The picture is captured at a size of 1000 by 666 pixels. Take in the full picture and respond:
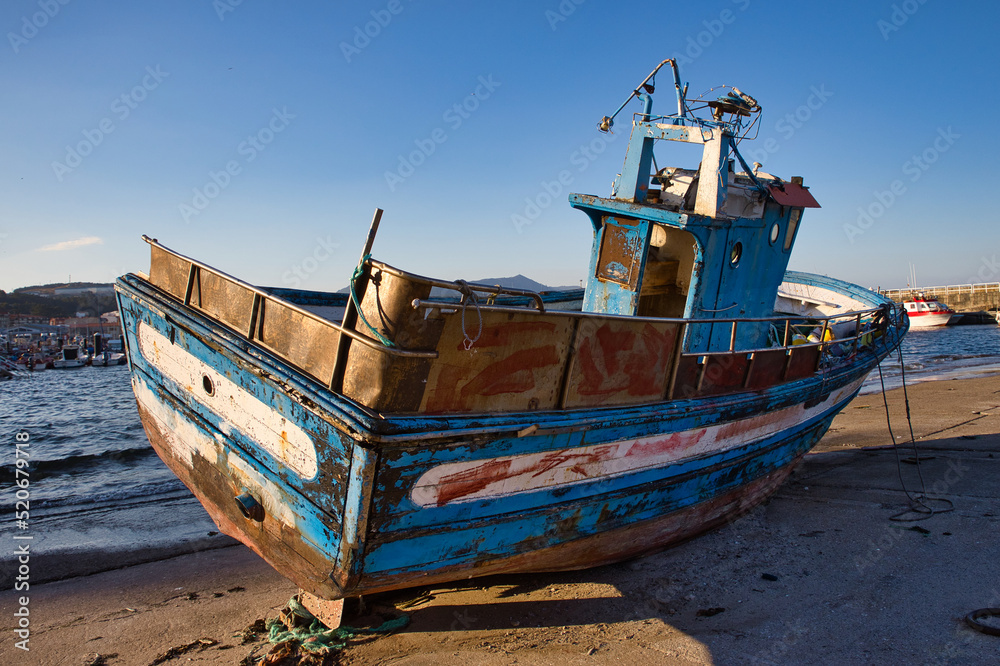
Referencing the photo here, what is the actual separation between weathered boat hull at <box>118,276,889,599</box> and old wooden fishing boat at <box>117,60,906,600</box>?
0.02 m

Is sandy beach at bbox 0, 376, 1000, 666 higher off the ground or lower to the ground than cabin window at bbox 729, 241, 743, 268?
lower

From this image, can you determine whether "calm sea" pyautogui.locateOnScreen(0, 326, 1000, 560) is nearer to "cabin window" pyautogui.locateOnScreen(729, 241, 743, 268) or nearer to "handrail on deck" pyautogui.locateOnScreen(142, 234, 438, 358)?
"handrail on deck" pyautogui.locateOnScreen(142, 234, 438, 358)

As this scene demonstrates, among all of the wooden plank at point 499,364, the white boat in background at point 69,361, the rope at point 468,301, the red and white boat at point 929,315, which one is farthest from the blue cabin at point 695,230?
the red and white boat at point 929,315

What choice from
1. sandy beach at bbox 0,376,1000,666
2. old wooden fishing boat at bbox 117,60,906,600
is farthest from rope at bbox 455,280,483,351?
sandy beach at bbox 0,376,1000,666

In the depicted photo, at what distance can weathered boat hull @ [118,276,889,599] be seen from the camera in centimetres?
343

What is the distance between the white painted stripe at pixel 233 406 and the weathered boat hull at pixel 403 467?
0.01 m

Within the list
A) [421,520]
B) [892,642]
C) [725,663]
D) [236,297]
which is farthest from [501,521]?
[892,642]

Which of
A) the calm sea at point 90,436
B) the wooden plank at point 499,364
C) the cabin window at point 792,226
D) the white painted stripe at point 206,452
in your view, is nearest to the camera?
the wooden plank at point 499,364

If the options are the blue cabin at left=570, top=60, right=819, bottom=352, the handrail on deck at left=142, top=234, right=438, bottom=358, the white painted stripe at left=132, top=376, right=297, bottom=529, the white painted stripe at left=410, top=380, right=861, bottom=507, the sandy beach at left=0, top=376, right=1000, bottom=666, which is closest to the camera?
the handrail on deck at left=142, top=234, right=438, bottom=358

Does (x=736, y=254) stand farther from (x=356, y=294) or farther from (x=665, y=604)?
(x=356, y=294)

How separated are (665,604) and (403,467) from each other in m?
2.88

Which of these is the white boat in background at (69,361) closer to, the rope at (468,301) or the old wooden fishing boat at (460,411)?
the old wooden fishing boat at (460,411)

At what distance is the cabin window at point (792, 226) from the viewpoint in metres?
7.90

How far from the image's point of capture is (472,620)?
4582mm
